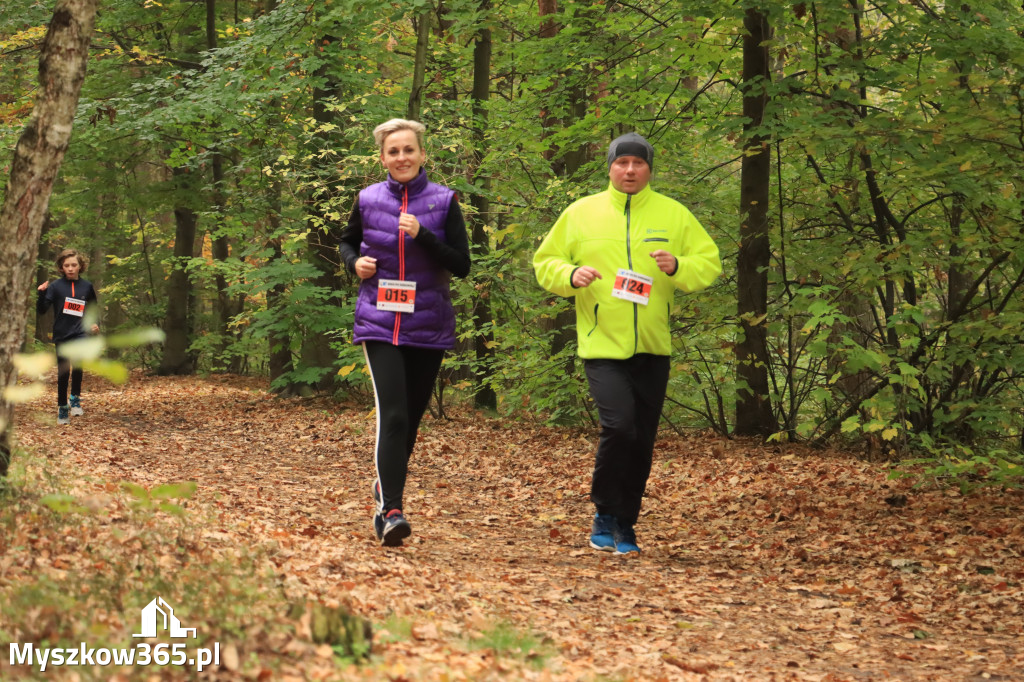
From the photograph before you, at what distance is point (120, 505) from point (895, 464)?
640cm

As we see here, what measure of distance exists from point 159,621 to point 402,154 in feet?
10.2

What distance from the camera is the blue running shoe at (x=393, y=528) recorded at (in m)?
5.31

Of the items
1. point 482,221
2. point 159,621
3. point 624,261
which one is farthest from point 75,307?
point 159,621

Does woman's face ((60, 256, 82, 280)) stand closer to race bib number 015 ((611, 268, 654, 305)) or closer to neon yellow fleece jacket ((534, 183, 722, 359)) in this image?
neon yellow fleece jacket ((534, 183, 722, 359))

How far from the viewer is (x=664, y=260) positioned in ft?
18.3

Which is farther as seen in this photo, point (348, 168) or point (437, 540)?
point (348, 168)

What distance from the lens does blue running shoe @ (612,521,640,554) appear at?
5.99 metres

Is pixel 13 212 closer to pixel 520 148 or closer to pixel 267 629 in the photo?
pixel 267 629

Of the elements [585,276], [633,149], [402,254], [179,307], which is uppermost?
[633,149]

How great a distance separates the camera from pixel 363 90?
1438 centimetres

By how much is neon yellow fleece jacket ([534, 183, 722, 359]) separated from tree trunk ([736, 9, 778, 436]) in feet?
12.6

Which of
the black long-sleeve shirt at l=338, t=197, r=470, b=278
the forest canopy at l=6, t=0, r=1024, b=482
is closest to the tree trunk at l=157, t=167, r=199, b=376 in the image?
the forest canopy at l=6, t=0, r=1024, b=482

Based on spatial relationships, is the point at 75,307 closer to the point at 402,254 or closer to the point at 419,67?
the point at 419,67

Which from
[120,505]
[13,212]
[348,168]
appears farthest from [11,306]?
[348,168]
